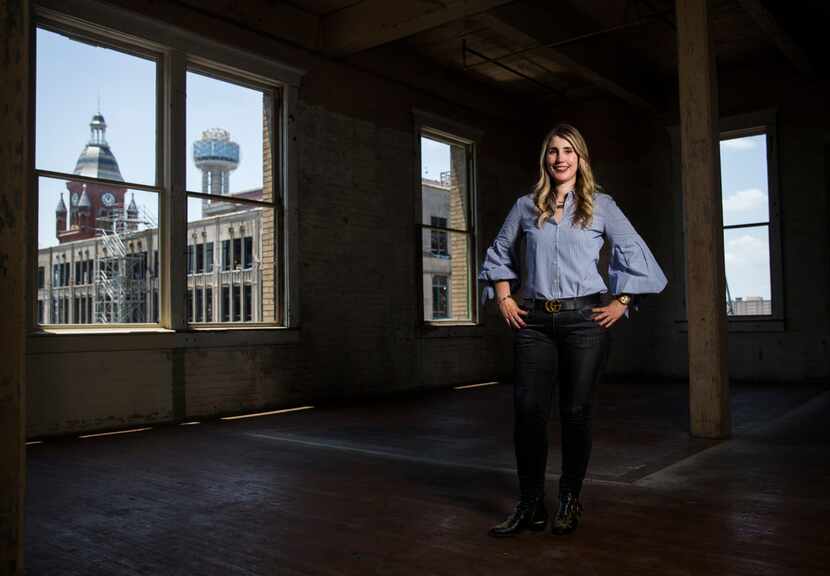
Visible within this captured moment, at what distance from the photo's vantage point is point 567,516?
268cm

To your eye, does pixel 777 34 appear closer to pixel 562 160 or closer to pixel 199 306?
pixel 562 160

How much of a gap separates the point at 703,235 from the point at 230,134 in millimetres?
4315

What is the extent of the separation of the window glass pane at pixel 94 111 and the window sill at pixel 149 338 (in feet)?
4.07

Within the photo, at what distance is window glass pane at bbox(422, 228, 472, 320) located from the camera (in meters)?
8.82

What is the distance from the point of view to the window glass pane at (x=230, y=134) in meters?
6.33

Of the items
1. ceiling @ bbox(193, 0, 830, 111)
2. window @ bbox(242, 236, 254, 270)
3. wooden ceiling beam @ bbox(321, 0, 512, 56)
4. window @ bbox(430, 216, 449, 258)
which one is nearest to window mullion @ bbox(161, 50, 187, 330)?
window @ bbox(242, 236, 254, 270)

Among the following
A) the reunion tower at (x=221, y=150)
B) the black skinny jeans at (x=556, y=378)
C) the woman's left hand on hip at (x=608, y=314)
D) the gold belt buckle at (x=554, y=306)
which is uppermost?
the reunion tower at (x=221, y=150)

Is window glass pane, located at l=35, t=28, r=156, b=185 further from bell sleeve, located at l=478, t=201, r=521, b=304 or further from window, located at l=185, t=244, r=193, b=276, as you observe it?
bell sleeve, located at l=478, t=201, r=521, b=304

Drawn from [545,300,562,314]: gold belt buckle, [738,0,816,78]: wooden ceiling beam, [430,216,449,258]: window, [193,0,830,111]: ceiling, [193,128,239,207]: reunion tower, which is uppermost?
[193,0,830,111]: ceiling

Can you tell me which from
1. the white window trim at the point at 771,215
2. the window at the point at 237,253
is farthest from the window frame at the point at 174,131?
the white window trim at the point at 771,215

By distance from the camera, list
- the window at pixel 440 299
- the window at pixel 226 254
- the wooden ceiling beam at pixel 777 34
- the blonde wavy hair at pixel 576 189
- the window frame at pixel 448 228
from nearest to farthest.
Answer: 1. the blonde wavy hair at pixel 576 189
2. the window at pixel 226 254
3. the wooden ceiling beam at pixel 777 34
4. the window frame at pixel 448 228
5. the window at pixel 440 299

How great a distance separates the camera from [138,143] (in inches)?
236

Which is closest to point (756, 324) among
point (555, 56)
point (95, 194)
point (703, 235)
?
point (555, 56)

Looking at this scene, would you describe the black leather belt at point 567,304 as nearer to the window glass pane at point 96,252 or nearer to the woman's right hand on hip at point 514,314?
the woman's right hand on hip at point 514,314
